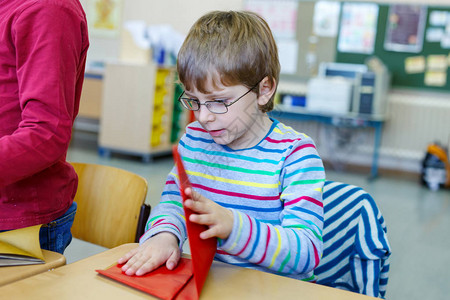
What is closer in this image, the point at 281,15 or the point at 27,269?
the point at 27,269

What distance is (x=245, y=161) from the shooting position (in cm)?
94

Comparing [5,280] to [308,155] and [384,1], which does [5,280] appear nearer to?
[308,155]

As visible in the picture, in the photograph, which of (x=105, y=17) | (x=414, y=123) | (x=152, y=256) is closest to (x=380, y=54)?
(x=414, y=123)

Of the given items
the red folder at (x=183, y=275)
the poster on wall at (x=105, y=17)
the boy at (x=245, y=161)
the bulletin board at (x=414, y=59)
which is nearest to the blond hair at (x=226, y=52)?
the boy at (x=245, y=161)

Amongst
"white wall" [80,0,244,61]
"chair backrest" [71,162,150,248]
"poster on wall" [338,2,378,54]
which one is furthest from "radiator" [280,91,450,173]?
"chair backrest" [71,162,150,248]

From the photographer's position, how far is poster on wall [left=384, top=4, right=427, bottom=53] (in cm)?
525

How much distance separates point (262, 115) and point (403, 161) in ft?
16.6

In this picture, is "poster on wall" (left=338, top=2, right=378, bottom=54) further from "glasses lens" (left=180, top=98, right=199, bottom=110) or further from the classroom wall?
"glasses lens" (left=180, top=98, right=199, bottom=110)

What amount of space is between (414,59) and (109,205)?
4.78 meters

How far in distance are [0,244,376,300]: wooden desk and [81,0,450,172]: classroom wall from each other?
5.04 metres

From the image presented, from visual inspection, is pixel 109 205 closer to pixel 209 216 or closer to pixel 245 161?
pixel 245 161

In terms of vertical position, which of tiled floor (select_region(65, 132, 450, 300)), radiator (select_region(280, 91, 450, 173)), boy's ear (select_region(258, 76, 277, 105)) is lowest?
tiled floor (select_region(65, 132, 450, 300))

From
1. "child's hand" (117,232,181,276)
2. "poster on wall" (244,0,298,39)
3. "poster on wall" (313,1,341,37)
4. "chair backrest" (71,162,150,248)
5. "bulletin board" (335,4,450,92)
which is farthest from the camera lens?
"poster on wall" (244,0,298,39)

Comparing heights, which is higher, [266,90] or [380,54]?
[380,54]
